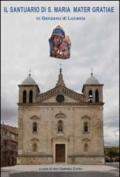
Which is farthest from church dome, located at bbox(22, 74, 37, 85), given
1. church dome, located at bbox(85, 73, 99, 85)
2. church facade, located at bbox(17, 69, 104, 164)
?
church dome, located at bbox(85, 73, 99, 85)

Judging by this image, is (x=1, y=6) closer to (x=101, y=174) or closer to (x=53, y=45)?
(x=53, y=45)

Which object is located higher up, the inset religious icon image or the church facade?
the inset religious icon image

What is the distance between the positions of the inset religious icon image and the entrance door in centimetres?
2582

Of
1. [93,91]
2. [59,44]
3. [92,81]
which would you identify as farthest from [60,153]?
[59,44]

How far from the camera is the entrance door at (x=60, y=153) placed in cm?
4231

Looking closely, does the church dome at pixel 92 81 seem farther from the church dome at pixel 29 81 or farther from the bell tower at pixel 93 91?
the church dome at pixel 29 81

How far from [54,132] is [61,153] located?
2.21 metres

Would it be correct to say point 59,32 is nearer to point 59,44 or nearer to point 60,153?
point 59,44

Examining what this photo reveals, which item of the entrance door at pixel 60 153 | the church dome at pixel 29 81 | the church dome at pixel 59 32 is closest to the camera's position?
the church dome at pixel 59 32

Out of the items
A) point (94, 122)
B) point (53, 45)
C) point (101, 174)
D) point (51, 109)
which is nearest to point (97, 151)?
point (94, 122)

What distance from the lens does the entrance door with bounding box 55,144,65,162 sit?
42312 mm

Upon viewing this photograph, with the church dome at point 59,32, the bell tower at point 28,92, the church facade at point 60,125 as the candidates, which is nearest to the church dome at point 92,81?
the church facade at point 60,125

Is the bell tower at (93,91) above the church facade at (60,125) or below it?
above

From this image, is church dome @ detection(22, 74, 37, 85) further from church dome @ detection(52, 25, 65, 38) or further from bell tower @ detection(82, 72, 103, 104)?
church dome @ detection(52, 25, 65, 38)
